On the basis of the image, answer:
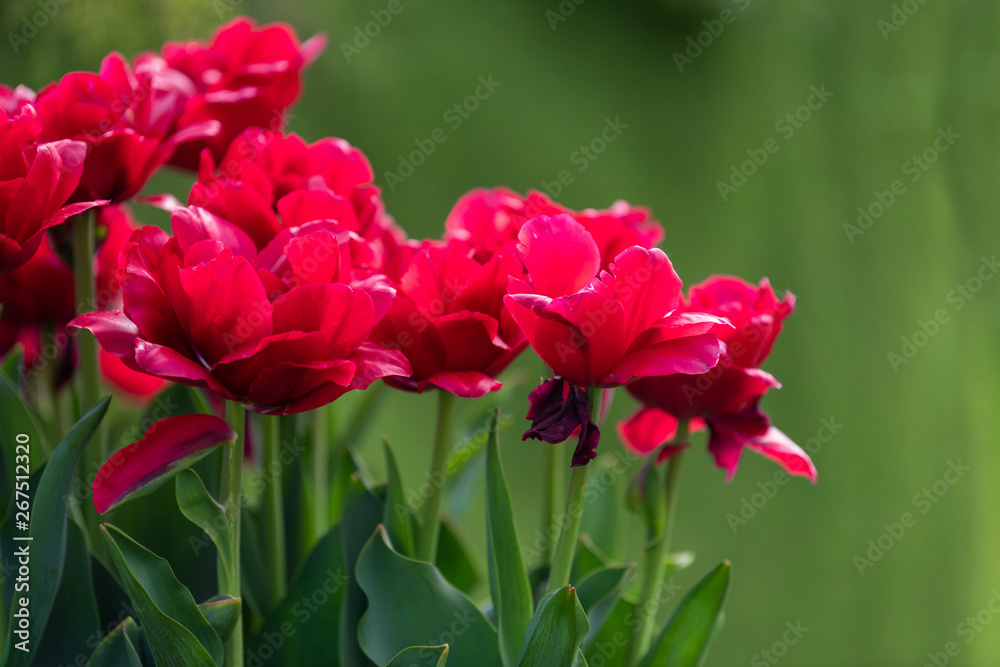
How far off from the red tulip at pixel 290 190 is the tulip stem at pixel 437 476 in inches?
2.2

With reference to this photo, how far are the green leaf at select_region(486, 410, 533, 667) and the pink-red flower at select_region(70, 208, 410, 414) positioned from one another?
3.0 inches

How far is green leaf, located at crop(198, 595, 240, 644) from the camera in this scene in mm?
276

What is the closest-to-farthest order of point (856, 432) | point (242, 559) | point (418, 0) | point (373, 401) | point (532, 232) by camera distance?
point (532, 232) < point (242, 559) < point (373, 401) < point (418, 0) < point (856, 432)

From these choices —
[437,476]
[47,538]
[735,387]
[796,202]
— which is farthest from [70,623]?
[796,202]

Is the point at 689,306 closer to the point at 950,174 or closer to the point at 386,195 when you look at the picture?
the point at 386,195

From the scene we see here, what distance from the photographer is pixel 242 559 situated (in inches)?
15.0

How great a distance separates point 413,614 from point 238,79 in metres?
0.24

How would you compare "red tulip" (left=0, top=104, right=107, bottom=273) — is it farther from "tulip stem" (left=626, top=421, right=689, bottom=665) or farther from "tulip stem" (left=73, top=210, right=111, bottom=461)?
"tulip stem" (left=626, top=421, right=689, bottom=665)

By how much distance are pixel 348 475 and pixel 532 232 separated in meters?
0.21

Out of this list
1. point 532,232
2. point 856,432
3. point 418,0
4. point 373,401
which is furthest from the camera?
point 856,432

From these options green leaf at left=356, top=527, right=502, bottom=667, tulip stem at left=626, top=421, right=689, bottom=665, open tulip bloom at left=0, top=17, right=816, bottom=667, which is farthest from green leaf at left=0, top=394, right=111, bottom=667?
tulip stem at left=626, top=421, right=689, bottom=665

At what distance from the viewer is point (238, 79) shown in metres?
0.39

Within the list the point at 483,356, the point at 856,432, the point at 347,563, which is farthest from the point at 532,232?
the point at 856,432

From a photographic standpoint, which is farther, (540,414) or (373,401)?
(373,401)
